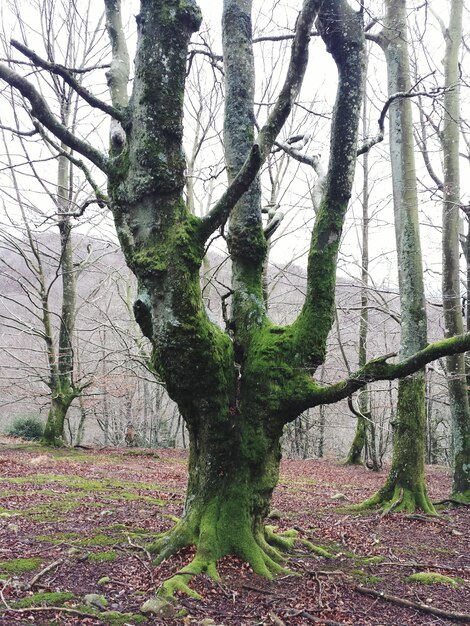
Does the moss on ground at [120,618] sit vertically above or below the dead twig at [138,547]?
below

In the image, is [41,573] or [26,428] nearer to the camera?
[41,573]

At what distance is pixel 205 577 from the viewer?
3.64 metres

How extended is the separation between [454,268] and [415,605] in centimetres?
666

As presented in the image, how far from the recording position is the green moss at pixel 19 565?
3678 mm

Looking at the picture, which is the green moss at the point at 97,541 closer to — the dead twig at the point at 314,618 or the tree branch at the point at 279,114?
the dead twig at the point at 314,618

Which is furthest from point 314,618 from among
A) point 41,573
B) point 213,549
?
point 41,573

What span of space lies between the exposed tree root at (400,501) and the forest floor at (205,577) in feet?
0.66

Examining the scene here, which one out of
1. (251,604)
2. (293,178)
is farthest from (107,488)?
(293,178)

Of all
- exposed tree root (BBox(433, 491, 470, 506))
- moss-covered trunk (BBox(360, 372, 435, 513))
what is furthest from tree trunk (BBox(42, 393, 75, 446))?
exposed tree root (BBox(433, 491, 470, 506))

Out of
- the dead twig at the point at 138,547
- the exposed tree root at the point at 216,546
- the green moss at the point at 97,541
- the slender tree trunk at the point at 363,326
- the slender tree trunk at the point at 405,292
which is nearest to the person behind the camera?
the exposed tree root at the point at 216,546

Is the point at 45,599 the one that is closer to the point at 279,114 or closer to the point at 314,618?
the point at 314,618

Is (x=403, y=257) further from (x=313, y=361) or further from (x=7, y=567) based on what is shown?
(x=7, y=567)

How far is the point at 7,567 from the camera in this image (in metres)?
3.71

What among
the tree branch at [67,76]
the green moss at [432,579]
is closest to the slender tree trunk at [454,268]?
the green moss at [432,579]
